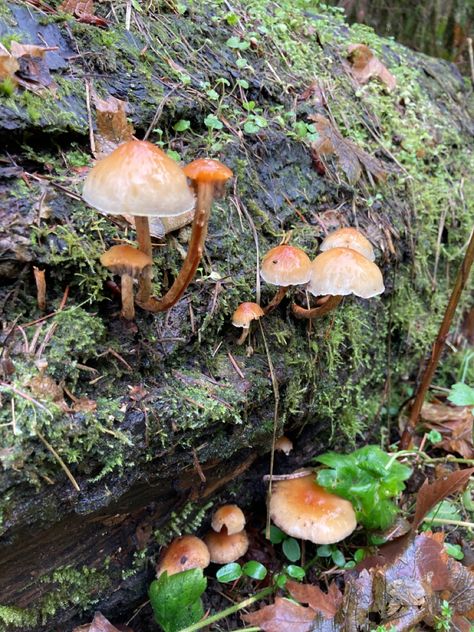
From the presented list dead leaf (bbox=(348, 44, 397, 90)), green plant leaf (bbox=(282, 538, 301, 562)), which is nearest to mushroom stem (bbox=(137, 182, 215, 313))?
green plant leaf (bbox=(282, 538, 301, 562))

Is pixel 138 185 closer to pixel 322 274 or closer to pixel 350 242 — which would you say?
pixel 322 274

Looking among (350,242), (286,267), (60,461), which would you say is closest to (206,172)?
(286,267)

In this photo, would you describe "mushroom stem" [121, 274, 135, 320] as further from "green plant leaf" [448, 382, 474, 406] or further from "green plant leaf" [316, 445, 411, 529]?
"green plant leaf" [448, 382, 474, 406]

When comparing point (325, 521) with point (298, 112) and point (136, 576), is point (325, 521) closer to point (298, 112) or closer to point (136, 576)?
point (136, 576)

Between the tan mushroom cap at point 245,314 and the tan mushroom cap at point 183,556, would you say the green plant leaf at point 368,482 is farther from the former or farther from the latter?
the tan mushroom cap at point 245,314

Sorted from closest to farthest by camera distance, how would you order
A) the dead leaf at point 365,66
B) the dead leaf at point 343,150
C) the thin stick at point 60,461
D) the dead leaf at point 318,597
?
the thin stick at point 60,461 < the dead leaf at point 318,597 < the dead leaf at point 343,150 < the dead leaf at point 365,66

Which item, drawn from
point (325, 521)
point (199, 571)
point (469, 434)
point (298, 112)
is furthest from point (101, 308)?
point (469, 434)

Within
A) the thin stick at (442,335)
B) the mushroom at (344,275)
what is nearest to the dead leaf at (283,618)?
the thin stick at (442,335)
